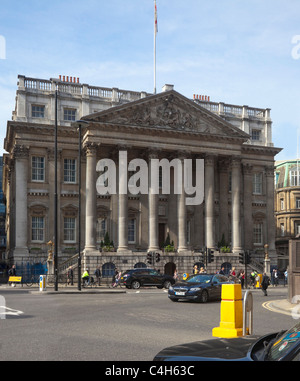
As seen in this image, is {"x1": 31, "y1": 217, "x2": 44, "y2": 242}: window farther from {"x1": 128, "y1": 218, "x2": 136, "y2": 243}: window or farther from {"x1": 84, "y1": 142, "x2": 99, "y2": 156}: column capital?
{"x1": 128, "y1": 218, "x2": 136, "y2": 243}: window

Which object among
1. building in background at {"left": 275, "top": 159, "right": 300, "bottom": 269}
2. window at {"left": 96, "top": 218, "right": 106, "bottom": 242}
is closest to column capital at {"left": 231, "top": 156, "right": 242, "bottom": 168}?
window at {"left": 96, "top": 218, "right": 106, "bottom": 242}

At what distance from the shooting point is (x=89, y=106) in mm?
52250

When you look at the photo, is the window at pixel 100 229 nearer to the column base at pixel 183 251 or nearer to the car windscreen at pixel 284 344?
the column base at pixel 183 251

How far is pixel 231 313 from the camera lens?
12.2 meters

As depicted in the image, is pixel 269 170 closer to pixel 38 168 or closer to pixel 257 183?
pixel 257 183

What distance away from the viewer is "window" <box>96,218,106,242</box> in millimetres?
51812

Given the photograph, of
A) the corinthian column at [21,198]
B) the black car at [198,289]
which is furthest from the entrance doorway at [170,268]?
the black car at [198,289]

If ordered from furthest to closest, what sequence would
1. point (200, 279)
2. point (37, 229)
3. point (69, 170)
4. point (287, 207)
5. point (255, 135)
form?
point (287, 207), point (255, 135), point (69, 170), point (37, 229), point (200, 279)

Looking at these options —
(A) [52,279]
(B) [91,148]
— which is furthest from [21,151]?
(A) [52,279]

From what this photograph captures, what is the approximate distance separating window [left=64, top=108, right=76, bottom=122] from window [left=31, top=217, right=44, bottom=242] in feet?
32.4

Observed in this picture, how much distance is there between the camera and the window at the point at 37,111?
5028cm

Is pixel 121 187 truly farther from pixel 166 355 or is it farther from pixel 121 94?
pixel 166 355

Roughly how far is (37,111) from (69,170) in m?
6.23

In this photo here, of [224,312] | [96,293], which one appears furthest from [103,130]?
[224,312]
